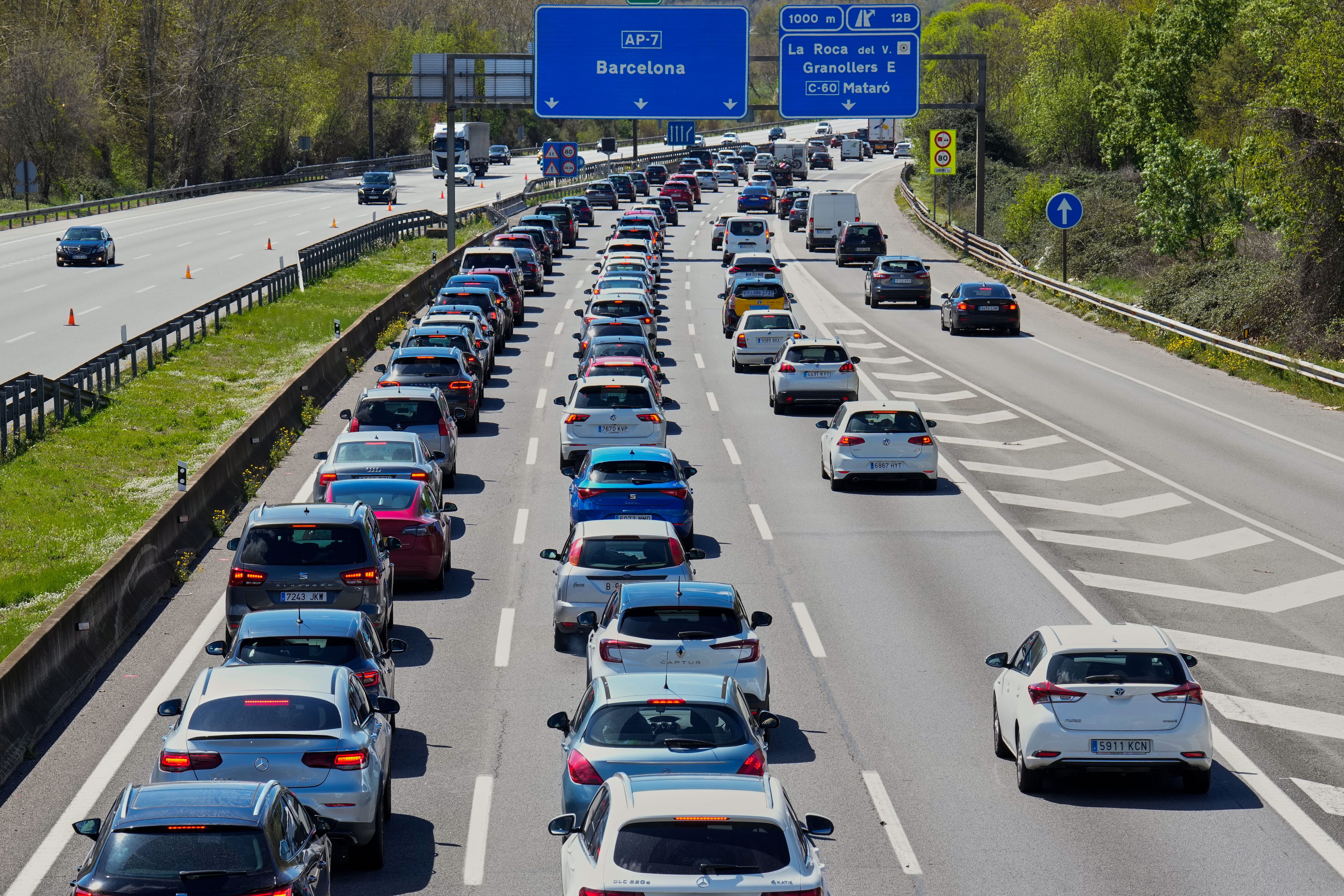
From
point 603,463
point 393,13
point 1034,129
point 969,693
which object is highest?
point 393,13

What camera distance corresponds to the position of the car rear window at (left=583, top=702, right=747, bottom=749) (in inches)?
450

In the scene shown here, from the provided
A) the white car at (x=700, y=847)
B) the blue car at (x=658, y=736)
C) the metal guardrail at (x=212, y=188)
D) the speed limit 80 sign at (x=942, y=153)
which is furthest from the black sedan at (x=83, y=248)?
the white car at (x=700, y=847)

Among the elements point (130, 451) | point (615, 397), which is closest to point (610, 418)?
point (615, 397)

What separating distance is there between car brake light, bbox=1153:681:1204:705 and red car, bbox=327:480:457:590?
9497 mm

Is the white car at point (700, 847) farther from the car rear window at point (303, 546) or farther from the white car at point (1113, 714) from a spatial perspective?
the car rear window at point (303, 546)

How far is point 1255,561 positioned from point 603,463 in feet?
27.6

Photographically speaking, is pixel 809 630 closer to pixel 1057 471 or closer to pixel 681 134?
pixel 1057 471

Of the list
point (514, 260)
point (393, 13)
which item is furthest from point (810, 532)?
point (393, 13)

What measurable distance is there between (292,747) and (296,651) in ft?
8.24

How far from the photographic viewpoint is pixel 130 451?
93.2 ft

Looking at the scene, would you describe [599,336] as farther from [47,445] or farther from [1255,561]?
[1255,561]

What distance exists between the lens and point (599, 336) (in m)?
35.3

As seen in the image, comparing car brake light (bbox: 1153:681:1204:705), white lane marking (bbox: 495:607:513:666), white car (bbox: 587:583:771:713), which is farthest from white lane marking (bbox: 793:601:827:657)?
car brake light (bbox: 1153:681:1204:705)

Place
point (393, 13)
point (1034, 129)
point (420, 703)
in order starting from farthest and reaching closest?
1. point (393, 13)
2. point (1034, 129)
3. point (420, 703)
